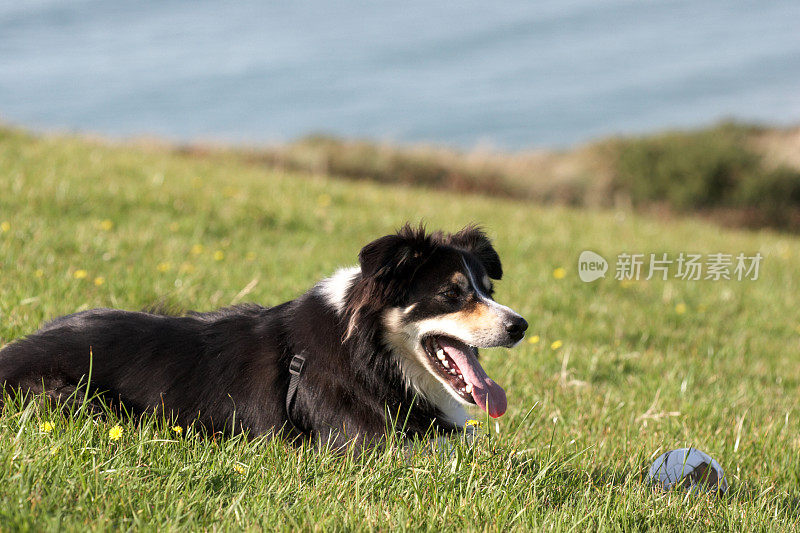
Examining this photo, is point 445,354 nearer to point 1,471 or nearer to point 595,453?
point 595,453

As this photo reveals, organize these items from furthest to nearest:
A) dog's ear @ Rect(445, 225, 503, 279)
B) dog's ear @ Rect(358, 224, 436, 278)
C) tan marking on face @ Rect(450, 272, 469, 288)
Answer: dog's ear @ Rect(445, 225, 503, 279), tan marking on face @ Rect(450, 272, 469, 288), dog's ear @ Rect(358, 224, 436, 278)

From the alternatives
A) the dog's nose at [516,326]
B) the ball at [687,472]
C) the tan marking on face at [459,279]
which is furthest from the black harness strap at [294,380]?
the ball at [687,472]

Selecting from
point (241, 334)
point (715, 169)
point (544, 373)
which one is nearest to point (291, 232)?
point (544, 373)

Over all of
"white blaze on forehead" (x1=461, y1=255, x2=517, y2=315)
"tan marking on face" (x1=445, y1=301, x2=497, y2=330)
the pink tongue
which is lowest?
the pink tongue

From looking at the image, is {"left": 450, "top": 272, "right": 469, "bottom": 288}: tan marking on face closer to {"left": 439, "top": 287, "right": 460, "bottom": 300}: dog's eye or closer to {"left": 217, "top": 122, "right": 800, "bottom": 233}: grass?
{"left": 439, "top": 287, "right": 460, "bottom": 300}: dog's eye

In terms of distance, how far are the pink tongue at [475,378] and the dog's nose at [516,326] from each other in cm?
28

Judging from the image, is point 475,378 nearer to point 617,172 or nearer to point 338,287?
point 338,287

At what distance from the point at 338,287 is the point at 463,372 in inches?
29.9

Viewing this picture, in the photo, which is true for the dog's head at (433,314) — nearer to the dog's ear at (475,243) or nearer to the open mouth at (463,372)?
the open mouth at (463,372)

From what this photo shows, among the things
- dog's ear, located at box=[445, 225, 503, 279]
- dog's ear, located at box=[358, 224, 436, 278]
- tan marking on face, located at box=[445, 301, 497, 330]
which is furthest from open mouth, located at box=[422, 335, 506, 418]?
dog's ear, located at box=[445, 225, 503, 279]

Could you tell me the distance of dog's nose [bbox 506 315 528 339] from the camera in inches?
132

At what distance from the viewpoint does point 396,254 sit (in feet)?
10.7

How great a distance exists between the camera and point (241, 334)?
3537 millimetres

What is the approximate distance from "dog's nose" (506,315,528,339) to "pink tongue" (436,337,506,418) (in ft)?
0.92
